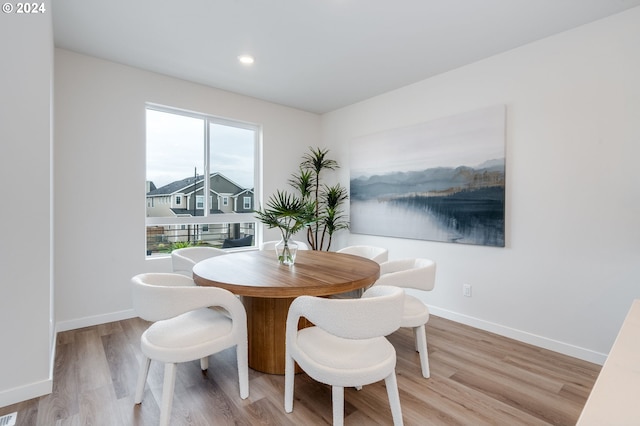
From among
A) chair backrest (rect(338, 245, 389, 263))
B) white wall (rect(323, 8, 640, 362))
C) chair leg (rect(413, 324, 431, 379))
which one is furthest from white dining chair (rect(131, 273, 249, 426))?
white wall (rect(323, 8, 640, 362))

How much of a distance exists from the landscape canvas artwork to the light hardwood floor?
43.7 inches

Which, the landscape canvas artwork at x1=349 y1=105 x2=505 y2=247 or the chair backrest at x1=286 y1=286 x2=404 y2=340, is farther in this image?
the landscape canvas artwork at x1=349 y1=105 x2=505 y2=247

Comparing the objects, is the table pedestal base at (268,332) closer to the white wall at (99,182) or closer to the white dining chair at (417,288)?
the white dining chair at (417,288)

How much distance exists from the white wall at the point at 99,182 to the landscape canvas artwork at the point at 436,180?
251cm

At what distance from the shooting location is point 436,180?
3303 millimetres

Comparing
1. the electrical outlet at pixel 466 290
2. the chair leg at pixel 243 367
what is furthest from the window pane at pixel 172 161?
the electrical outlet at pixel 466 290

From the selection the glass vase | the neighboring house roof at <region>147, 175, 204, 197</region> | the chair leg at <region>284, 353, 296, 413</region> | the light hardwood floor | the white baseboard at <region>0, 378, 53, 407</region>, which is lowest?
the light hardwood floor

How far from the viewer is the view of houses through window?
3.48m

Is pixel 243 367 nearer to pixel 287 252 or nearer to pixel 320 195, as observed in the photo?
pixel 287 252

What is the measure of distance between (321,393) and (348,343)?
1.90 ft

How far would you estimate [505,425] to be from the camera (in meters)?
1.66

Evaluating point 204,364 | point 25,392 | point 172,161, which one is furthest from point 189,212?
point 25,392

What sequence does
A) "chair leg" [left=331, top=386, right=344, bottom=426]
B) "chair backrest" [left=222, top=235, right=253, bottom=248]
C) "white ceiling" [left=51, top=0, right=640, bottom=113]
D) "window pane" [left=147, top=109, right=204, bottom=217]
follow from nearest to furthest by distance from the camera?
"chair leg" [left=331, top=386, right=344, bottom=426]
"white ceiling" [left=51, top=0, right=640, bottom=113]
"window pane" [left=147, top=109, right=204, bottom=217]
"chair backrest" [left=222, top=235, right=253, bottom=248]

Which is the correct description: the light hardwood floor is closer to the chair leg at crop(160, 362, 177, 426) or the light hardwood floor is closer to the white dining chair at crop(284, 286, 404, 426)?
the chair leg at crop(160, 362, 177, 426)
